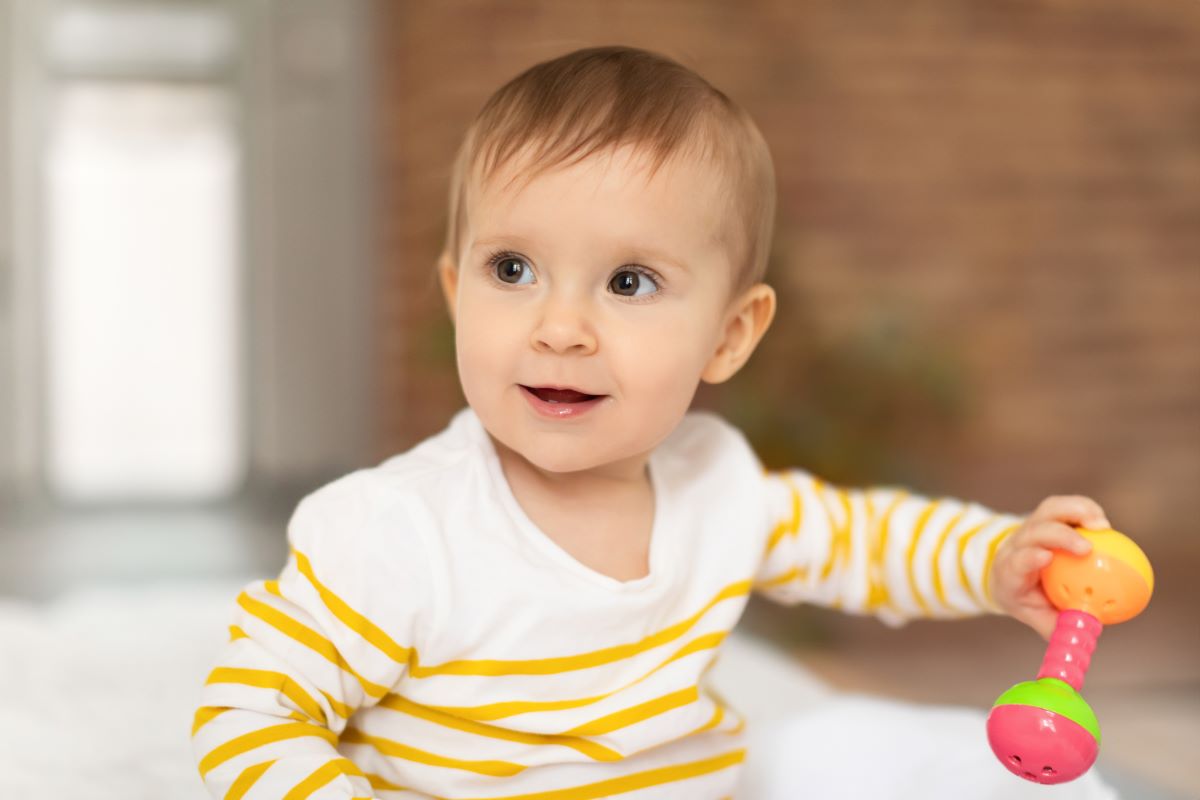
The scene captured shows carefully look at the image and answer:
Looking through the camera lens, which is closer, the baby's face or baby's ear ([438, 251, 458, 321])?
the baby's face

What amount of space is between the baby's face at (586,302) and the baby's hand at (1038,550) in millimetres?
259

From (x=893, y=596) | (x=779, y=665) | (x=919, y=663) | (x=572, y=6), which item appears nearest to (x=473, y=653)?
(x=893, y=596)

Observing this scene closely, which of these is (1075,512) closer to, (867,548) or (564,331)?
(867,548)

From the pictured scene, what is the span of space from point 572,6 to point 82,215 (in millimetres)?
1840

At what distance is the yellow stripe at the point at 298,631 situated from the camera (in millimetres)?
812

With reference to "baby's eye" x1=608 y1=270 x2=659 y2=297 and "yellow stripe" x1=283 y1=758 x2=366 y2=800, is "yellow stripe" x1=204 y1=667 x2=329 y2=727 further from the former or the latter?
"baby's eye" x1=608 y1=270 x2=659 y2=297

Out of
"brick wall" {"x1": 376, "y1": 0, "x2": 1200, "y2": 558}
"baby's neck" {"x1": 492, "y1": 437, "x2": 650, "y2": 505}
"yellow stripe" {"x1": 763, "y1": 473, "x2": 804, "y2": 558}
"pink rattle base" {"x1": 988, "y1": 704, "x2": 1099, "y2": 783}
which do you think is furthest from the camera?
"brick wall" {"x1": 376, "y1": 0, "x2": 1200, "y2": 558}

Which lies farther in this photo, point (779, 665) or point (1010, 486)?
point (1010, 486)

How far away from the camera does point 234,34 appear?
13.4 ft

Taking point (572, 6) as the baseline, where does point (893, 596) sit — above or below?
below

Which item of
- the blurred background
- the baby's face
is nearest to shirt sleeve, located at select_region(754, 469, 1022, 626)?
the baby's face

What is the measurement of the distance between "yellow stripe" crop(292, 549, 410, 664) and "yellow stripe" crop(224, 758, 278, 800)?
9 centimetres

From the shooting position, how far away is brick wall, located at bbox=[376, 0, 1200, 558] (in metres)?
3.20

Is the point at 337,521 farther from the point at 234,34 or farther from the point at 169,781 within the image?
the point at 234,34
